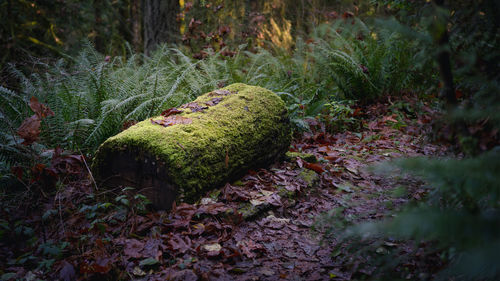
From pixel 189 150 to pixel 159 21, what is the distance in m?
5.34

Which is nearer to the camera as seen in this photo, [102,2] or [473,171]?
[473,171]

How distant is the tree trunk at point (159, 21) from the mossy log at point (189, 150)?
442 centimetres

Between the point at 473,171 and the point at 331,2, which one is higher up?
the point at 331,2

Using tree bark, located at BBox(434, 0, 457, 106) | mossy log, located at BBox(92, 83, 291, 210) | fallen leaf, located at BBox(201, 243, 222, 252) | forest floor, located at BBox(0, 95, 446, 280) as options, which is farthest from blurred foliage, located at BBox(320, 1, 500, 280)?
mossy log, located at BBox(92, 83, 291, 210)

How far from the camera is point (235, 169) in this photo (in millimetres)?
2652

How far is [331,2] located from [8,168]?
9343 millimetres

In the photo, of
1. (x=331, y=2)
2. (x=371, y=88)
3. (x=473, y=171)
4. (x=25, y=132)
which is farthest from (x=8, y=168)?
(x=331, y=2)

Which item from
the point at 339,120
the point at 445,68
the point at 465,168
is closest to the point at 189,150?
the point at 445,68

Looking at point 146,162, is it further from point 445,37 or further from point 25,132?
point 445,37

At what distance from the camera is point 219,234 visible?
209 cm

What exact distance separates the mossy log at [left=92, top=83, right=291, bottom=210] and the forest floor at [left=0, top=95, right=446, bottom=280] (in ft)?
0.41

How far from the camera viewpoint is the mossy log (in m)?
2.23

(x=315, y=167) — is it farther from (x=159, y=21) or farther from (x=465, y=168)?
(x=159, y=21)

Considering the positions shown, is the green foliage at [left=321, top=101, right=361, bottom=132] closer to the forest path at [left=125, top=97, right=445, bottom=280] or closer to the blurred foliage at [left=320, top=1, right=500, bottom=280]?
the forest path at [left=125, top=97, right=445, bottom=280]
